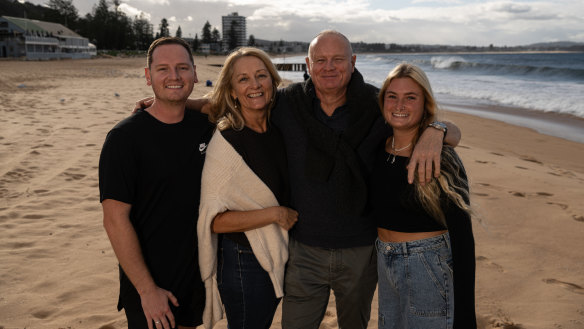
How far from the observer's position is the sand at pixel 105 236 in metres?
3.32

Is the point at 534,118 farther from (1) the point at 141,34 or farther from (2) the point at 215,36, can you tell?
(2) the point at 215,36

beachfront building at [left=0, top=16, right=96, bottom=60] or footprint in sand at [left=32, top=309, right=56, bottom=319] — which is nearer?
footprint in sand at [left=32, top=309, right=56, bottom=319]

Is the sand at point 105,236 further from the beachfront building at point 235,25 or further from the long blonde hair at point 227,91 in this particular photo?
the beachfront building at point 235,25

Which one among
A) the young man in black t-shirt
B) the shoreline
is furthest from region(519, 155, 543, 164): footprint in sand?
the young man in black t-shirt

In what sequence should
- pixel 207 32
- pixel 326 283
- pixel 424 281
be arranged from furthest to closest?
pixel 207 32 → pixel 326 283 → pixel 424 281

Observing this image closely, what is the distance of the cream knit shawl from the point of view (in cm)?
224

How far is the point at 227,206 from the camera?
88.4 inches

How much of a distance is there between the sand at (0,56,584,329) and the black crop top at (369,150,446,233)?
0.37 m

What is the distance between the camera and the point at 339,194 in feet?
7.94

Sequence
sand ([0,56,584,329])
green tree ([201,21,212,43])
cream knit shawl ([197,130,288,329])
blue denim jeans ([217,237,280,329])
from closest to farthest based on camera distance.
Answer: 1. cream knit shawl ([197,130,288,329])
2. blue denim jeans ([217,237,280,329])
3. sand ([0,56,584,329])
4. green tree ([201,21,212,43])

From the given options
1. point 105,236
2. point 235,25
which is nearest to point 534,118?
point 105,236

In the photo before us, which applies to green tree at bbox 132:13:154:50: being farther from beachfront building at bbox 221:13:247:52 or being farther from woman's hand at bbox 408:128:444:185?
woman's hand at bbox 408:128:444:185

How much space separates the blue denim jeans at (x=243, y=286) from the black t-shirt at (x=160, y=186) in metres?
0.21

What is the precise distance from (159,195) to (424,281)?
5.05 feet
